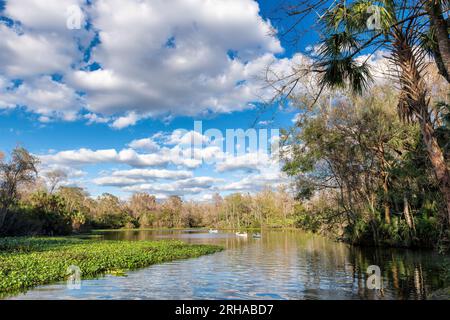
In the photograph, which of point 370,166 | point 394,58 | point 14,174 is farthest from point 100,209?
point 394,58

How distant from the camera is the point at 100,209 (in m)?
106

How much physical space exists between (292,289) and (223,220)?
100 metres

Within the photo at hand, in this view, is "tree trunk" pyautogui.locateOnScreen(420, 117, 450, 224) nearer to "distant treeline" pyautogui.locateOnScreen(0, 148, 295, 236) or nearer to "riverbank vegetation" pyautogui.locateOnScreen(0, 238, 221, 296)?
"riverbank vegetation" pyautogui.locateOnScreen(0, 238, 221, 296)

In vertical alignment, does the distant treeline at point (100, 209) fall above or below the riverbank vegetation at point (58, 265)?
above

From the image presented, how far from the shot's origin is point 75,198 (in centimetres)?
9088

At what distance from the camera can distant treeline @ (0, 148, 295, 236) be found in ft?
158

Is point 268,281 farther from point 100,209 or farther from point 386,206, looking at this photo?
point 100,209

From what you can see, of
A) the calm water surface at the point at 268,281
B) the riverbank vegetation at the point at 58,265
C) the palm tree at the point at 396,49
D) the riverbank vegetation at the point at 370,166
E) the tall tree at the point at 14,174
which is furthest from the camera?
the tall tree at the point at 14,174

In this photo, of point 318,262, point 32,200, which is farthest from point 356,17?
point 32,200

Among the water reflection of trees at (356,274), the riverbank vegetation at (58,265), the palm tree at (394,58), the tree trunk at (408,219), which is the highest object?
the palm tree at (394,58)

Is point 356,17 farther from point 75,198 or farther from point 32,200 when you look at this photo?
point 75,198

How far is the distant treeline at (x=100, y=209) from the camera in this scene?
48.1 meters

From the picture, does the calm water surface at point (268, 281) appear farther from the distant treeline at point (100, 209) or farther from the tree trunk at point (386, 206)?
the distant treeline at point (100, 209)

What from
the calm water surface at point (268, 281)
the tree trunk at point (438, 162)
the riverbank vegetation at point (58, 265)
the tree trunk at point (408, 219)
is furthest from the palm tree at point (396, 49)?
the tree trunk at point (408, 219)
